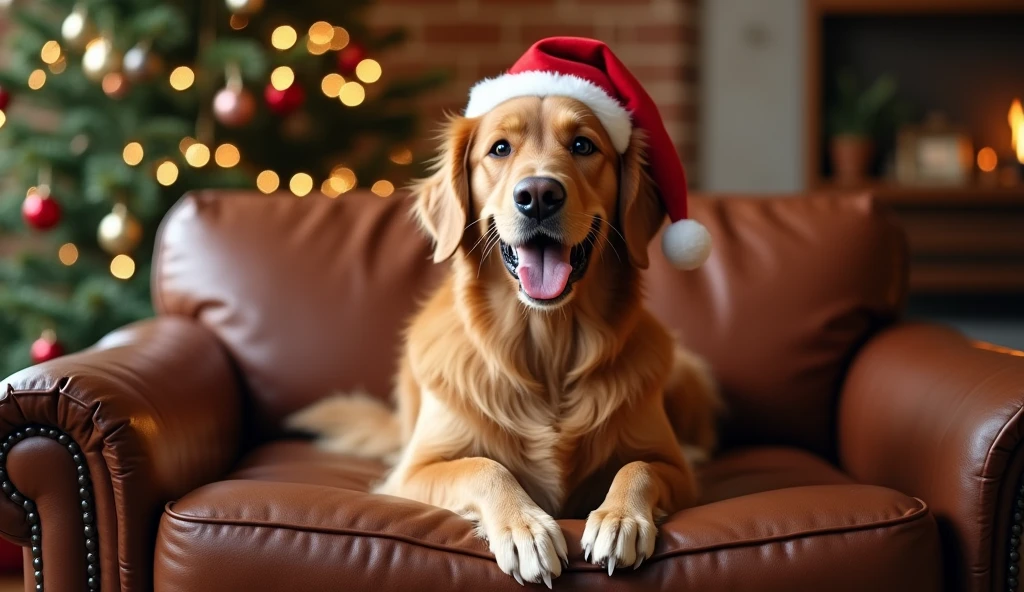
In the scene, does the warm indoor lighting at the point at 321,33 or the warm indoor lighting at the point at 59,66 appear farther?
the warm indoor lighting at the point at 321,33

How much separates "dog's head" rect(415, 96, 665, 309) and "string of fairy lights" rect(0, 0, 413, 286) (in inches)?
→ 26.1

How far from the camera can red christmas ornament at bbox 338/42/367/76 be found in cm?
301

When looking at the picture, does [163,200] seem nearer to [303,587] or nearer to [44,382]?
[44,382]

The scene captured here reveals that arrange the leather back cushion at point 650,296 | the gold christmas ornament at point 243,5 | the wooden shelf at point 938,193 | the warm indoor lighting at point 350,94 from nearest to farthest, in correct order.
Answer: the leather back cushion at point 650,296, the gold christmas ornament at point 243,5, the warm indoor lighting at point 350,94, the wooden shelf at point 938,193

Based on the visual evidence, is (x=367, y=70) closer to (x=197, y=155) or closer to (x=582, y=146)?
(x=197, y=155)

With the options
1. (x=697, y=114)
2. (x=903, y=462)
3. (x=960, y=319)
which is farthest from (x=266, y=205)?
(x=960, y=319)

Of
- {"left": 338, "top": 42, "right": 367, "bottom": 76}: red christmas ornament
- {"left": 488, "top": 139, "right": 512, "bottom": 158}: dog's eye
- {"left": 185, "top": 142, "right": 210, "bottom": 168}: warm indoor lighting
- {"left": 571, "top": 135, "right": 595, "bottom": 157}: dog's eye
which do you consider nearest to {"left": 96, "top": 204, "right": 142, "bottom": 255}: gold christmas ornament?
{"left": 185, "top": 142, "right": 210, "bottom": 168}: warm indoor lighting

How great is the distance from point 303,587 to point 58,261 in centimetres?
186

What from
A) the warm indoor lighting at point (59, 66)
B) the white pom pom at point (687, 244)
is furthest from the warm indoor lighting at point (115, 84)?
the white pom pom at point (687, 244)

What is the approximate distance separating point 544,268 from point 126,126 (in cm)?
175

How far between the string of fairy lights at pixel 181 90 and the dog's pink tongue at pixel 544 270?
2.82ft

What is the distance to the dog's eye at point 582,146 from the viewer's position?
1695 mm

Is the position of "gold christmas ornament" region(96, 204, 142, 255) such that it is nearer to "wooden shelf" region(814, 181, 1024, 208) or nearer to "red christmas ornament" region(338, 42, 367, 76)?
"red christmas ornament" region(338, 42, 367, 76)

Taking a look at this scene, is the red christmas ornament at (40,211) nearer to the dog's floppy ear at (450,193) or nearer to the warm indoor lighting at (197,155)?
the warm indoor lighting at (197,155)
